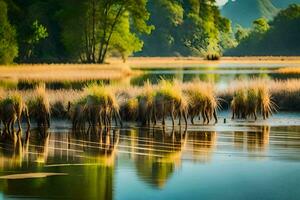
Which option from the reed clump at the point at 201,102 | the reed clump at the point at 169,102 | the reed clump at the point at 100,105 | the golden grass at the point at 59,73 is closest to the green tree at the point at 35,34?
the golden grass at the point at 59,73

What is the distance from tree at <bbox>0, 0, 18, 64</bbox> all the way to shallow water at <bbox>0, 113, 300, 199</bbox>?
52.5 metres

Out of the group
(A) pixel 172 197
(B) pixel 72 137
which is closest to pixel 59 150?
(B) pixel 72 137

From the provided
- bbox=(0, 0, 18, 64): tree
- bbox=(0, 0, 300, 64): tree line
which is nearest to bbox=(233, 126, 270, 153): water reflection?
bbox=(0, 0, 18, 64): tree

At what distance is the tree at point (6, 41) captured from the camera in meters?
78.6

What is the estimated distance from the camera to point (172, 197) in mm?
15555

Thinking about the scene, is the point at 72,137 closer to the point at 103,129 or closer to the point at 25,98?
the point at 103,129

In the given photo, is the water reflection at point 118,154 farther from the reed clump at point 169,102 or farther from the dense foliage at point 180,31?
the dense foliage at point 180,31

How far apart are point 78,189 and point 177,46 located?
182m

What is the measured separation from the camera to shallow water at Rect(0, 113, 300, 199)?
16.1m

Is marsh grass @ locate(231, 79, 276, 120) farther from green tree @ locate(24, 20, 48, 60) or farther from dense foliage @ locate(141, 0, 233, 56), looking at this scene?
dense foliage @ locate(141, 0, 233, 56)

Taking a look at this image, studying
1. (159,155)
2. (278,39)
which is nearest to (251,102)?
(159,155)

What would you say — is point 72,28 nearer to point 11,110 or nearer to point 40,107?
point 40,107

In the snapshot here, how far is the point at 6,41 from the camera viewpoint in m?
79.8

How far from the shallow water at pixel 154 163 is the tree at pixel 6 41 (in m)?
52.5
